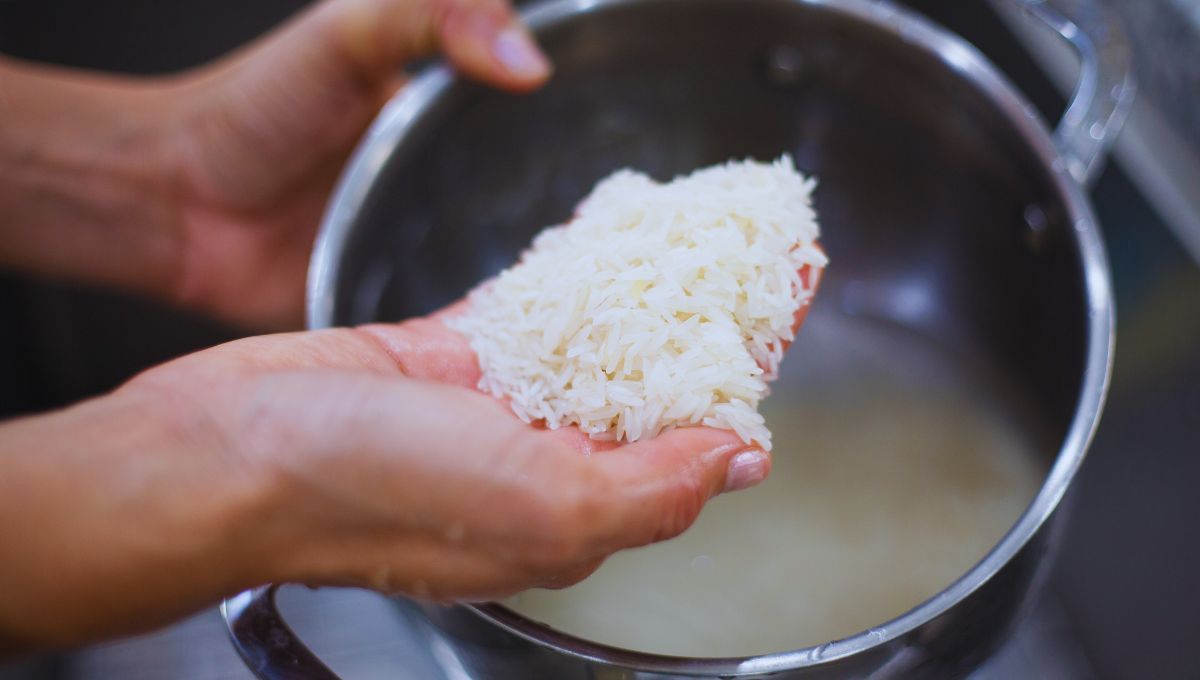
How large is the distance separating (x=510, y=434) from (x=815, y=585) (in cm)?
38

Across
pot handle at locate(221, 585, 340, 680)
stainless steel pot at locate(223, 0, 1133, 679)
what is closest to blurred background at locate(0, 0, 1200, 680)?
stainless steel pot at locate(223, 0, 1133, 679)

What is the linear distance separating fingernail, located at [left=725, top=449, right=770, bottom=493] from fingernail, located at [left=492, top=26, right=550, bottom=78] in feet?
1.21

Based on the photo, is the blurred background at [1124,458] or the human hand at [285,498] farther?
the blurred background at [1124,458]

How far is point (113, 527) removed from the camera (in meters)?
0.36

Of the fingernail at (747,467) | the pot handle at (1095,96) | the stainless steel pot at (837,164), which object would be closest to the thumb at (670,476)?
the fingernail at (747,467)

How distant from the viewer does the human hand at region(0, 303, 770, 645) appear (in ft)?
1.17

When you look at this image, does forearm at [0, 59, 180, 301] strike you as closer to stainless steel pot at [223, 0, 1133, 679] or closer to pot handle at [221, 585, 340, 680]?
stainless steel pot at [223, 0, 1133, 679]

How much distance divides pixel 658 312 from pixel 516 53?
282 millimetres

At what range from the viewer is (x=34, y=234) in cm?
83

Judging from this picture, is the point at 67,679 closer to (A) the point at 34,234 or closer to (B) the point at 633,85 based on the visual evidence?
(A) the point at 34,234

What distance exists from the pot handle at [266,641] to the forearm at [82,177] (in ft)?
1.70

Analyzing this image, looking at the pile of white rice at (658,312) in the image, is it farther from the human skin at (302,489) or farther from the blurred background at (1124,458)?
the blurred background at (1124,458)

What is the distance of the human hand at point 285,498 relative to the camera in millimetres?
356

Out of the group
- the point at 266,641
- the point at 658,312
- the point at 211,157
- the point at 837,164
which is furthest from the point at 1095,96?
the point at 211,157
